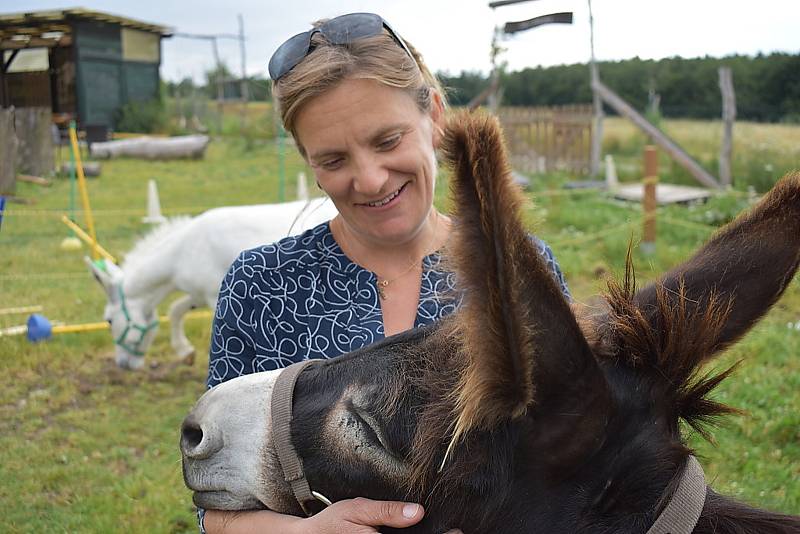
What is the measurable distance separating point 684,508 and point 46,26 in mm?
28554

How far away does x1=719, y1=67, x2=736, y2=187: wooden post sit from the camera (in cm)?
1233

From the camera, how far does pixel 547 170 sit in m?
17.4

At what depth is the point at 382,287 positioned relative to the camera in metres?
2.08

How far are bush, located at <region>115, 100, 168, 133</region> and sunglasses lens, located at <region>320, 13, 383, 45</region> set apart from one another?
26.8 metres

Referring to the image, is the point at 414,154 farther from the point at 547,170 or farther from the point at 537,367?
the point at 547,170

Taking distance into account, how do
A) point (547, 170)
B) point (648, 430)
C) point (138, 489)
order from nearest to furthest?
point (648, 430) < point (138, 489) < point (547, 170)

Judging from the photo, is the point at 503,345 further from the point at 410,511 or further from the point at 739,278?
the point at 739,278

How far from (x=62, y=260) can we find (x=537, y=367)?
9.89m

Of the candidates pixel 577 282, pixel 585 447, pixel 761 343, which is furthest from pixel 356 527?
pixel 577 282

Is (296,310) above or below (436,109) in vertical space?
below

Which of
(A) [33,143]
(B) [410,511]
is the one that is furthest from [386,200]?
(A) [33,143]

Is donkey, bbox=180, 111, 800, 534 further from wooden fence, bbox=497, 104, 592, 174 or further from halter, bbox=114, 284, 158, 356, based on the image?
wooden fence, bbox=497, 104, 592, 174

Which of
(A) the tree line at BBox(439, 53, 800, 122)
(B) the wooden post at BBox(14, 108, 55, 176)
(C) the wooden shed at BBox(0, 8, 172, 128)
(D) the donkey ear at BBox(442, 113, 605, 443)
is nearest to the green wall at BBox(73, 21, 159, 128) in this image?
(C) the wooden shed at BBox(0, 8, 172, 128)

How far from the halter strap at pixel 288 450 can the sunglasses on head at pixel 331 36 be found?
36.3 inches
